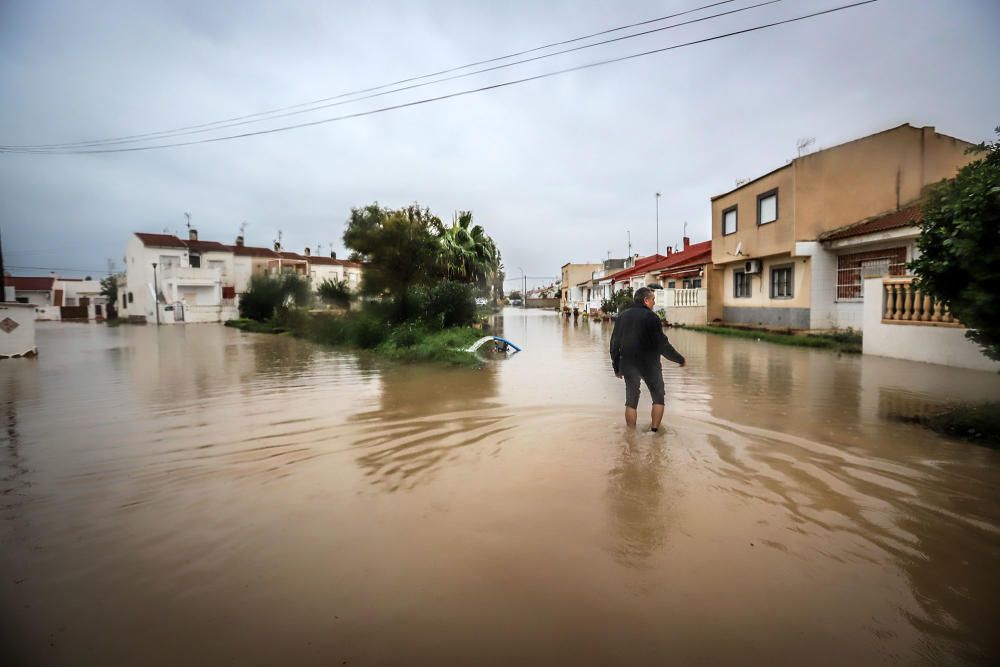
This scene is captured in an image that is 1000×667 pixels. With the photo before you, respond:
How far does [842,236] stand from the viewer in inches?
642

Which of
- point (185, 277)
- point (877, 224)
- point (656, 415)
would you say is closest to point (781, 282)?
point (877, 224)

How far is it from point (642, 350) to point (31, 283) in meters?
80.0

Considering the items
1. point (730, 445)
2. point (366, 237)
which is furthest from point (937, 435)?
point (366, 237)

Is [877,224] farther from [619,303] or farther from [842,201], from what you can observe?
[619,303]

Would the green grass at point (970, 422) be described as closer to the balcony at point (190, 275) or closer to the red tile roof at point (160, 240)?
the balcony at point (190, 275)

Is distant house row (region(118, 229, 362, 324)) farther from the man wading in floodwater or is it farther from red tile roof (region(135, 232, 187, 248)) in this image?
the man wading in floodwater

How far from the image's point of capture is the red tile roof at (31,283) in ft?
191

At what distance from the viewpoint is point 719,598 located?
2842mm

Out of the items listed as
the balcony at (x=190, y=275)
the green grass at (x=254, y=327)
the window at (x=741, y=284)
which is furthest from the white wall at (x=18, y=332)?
the balcony at (x=190, y=275)

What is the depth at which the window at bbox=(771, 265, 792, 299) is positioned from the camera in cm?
1895

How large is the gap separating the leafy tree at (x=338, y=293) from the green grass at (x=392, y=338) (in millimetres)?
1958

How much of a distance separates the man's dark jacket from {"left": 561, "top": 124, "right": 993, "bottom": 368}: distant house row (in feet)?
28.9

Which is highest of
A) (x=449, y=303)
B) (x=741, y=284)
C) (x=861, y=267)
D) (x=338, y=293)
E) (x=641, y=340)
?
(x=861, y=267)

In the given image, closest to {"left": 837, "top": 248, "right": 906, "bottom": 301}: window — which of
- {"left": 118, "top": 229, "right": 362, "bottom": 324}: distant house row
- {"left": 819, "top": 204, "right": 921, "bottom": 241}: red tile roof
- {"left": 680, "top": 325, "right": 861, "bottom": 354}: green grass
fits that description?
{"left": 819, "top": 204, "right": 921, "bottom": 241}: red tile roof
